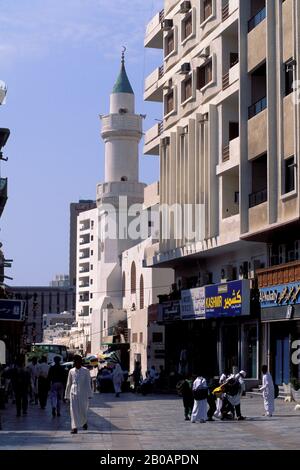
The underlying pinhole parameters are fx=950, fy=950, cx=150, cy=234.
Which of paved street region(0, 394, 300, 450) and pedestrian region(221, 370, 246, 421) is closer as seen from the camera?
paved street region(0, 394, 300, 450)

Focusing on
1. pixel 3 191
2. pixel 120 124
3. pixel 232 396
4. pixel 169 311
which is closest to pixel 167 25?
pixel 3 191

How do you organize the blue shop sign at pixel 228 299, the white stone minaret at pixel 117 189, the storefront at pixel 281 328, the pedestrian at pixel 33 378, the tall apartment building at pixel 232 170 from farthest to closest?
1. the white stone minaret at pixel 117 189
2. the blue shop sign at pixel 228 299
3. the tall apartment building at pixel 232 170
4. the storefront at pixel 281 328
5. the pedestrian at pixel 33 378

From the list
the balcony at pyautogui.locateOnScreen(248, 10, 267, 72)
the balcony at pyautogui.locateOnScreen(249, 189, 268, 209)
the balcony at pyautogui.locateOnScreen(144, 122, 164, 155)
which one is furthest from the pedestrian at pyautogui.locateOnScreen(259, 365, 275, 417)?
the balcony at pyautogui.locateOnScreen(144, 122, 164, 155)

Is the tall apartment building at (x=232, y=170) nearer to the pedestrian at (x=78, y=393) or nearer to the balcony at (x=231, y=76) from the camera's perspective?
the balcony at (x=231, y=76)

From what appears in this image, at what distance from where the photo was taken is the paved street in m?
17.0

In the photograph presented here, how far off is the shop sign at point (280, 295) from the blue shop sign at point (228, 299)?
1.38 m

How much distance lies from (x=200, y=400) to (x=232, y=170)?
1687 centimetres

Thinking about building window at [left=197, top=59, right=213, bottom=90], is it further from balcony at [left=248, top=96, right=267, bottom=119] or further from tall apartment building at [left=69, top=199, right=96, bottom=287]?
tall apartment building at [left=69, top=199, right=96, bottom=287]

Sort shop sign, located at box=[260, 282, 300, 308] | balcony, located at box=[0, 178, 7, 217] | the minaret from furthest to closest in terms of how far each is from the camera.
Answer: the minaret → balcony, located at box=[0, 178, 7, 217] → shop sign, located at box=[260, 282, 300, 308]

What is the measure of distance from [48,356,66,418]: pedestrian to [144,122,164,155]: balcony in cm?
2314

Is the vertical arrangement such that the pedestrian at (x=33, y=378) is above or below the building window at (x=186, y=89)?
below

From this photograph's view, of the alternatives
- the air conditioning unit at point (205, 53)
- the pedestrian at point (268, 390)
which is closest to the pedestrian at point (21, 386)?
the pedestrian at point (268, 390)

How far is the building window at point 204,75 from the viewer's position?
40.3 m

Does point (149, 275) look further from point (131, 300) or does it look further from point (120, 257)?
point (120, 257)
